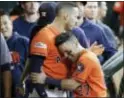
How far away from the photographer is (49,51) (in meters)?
5.75

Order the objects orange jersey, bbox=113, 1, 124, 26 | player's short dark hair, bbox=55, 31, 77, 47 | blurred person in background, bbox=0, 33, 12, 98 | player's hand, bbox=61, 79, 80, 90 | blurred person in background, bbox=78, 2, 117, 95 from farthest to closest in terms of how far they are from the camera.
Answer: orange jersey, bbox=113, 1, 124, 26 < blurred person in background, bbox=78, 2, 117, 95 < blurred person in background, bbox=0, 33, 12, 98 < player's hand, bbox=61, 79, 80, 90 < player's short dark hair, bbox=55, 31, 77, 47

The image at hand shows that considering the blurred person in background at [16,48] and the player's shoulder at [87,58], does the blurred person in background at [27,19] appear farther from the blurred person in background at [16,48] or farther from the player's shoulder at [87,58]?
the player's shoulder at [87,58]

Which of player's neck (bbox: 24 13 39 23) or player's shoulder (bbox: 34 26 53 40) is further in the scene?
player's neck (bbox: 24 13 39 23)

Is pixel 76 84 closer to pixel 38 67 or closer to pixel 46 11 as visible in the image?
pixel 38 67

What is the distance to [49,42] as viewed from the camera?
5.68 meters

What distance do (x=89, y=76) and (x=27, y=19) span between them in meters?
2.44

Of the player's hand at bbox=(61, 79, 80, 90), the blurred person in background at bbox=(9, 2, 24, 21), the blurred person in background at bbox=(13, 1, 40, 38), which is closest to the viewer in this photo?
the player's hand at bbox=(61, 79, 80, 90)

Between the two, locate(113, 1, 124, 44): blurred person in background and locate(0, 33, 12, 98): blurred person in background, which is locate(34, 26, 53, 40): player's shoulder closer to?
locate(0, 33, 12, 98): blurred person in background

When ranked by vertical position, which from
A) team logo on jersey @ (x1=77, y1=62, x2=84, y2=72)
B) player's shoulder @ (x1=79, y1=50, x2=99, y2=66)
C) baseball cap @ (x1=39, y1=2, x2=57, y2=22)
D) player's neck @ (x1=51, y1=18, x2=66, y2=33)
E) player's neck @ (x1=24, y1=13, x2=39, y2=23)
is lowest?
team logo on jersey @ (x1=77, y1=62, x2=84, y2=72)

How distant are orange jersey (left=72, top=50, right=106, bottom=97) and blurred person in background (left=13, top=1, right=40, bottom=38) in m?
2.21

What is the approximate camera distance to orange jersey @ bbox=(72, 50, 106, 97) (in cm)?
553

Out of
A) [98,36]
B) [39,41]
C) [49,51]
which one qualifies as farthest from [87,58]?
[98,36]

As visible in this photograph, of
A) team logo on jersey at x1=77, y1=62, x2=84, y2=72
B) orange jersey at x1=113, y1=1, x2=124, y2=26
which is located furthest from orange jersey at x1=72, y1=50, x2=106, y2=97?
orange jersey at x1=113, y1=1, x2=124, y2=26

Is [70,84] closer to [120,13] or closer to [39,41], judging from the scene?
[39,41]
